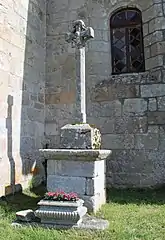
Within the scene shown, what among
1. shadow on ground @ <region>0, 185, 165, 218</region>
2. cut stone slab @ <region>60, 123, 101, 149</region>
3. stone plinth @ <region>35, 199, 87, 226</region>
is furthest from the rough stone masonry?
stone plinth @ <region>35, 199, 87, 226</region>

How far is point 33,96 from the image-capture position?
19.0ft

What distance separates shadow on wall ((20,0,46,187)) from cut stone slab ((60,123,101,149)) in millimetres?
1396

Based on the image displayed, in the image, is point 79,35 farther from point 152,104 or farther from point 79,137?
point 152,104

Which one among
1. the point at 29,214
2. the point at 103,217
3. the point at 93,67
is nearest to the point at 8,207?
the point at 29,214

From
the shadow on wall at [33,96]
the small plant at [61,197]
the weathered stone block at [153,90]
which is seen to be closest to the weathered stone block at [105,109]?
the weathered stone block at [153,90]

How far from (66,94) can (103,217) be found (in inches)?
118

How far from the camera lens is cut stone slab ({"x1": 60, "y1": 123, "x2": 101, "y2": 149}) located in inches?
160

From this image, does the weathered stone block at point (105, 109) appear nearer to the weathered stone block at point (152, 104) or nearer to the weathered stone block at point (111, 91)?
the weathered stone block at point (111, 91)

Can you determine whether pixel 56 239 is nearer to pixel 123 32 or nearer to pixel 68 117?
pixel 68 117

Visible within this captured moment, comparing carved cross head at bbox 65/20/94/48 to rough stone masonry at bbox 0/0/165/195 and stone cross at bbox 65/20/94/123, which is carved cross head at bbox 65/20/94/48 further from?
rough stone masonry at bbox 0/0/165/195

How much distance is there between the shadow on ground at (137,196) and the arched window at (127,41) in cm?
233

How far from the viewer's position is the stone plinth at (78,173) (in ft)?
12.7

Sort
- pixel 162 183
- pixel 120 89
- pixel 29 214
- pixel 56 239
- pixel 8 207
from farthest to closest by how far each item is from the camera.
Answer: pixel 120 89, pixel 162 183, pixel 8 207, pixel 29 214, pixel 56 239

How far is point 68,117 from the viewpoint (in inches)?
236
